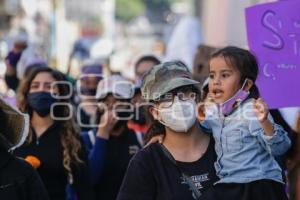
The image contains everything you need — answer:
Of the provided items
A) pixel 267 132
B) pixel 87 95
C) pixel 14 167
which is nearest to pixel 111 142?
pixel 87 95

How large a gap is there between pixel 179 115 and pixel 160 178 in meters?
0.35

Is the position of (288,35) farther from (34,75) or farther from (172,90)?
(34,75)

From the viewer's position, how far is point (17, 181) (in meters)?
4.09

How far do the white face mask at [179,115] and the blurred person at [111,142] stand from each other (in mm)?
1994

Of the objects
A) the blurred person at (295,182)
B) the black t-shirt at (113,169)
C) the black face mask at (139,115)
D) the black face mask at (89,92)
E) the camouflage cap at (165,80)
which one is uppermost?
the camouflage cap at (165,80)

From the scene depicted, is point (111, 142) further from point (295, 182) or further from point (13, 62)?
point (13, 62)

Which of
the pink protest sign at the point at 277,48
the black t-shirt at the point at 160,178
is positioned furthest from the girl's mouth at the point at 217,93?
the pink protest sign at the point at 277,48

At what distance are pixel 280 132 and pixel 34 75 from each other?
2.74 metres

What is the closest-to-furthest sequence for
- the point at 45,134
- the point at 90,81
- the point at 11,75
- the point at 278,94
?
1. the point at 278,94
2. the point at 45,134
3. the point at 90,81
4. the point at 11,75

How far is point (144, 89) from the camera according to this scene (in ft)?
14.3

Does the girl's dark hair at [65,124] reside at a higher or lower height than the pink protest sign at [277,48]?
lower

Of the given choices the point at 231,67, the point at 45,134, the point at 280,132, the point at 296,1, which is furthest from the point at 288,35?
the point at 45,134

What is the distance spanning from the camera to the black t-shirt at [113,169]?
6215 mm

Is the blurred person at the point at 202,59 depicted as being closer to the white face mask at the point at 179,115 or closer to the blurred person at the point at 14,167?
the white face mask at the point at 179,115
